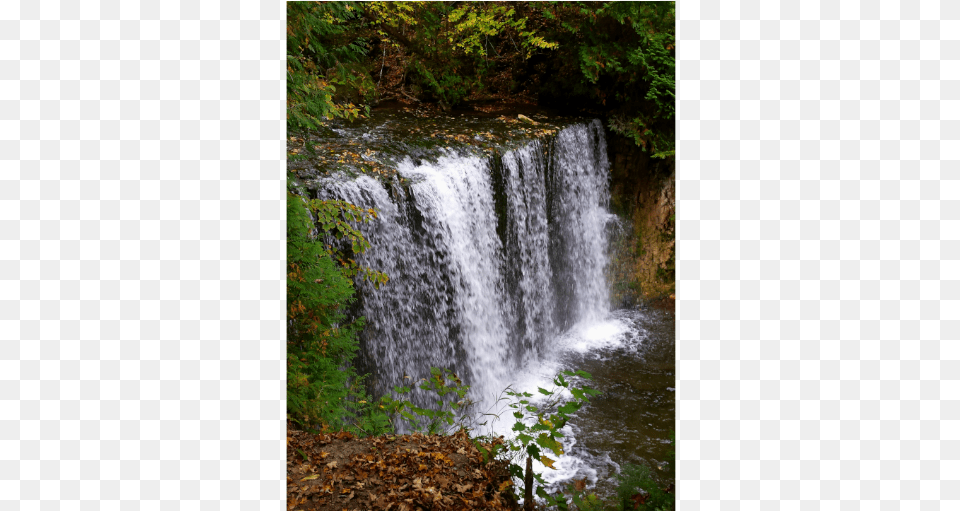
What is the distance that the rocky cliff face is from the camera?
10.9 metres

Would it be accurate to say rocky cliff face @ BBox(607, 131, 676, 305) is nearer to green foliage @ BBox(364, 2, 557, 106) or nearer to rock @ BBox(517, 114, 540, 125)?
rock @ BBox(517, 114, 540, 125)

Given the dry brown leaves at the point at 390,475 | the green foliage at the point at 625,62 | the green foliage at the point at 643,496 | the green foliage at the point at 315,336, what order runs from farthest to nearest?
the green foliage at the point at 625,62, the green foliage at the point at 315,336, the green foliage at the point at 643,496, the dry brown leaves at the point at 390,475

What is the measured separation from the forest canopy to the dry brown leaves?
6.60 metres

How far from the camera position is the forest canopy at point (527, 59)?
9844mm

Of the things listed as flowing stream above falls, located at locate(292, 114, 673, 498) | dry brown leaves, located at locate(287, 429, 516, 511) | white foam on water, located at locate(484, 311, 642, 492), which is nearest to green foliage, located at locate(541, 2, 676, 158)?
flowing stream above falls, located at locate(292, 114, 673, 498)

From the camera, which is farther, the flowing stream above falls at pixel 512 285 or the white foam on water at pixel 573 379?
the flowing stream above falls at pixel 512 285

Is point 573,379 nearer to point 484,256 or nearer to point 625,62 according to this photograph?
point 484,256

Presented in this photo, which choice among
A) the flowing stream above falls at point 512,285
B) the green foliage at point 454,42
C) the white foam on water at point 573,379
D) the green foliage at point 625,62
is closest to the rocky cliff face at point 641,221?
the flowing stream above falls at point 512,285

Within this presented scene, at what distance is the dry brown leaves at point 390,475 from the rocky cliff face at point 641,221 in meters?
7.52

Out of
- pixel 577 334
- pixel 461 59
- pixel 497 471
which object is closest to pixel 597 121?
pixel 461 59

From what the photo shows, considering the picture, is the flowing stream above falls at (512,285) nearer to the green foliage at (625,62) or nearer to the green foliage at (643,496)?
the green foliage at (625,62)

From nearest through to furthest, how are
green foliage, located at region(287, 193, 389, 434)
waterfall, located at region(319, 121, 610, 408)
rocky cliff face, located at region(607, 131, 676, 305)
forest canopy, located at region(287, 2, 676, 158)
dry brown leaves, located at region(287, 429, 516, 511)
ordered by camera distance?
1. dry brown leaves, located at region(287, 429, 516, 511)
2. green foliage, located at region(287, 193, 389, 434)
3. waterfall, located at region(319, 121, 610, 408)
4. forest canopy, located at region(287, 2, 676, 158)
5. rocky cliff face, located at region(607, 131, 676, 305)

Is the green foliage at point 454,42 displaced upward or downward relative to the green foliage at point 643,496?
upward

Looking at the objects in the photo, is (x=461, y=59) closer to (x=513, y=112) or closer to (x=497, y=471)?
(x=513, y=112)
